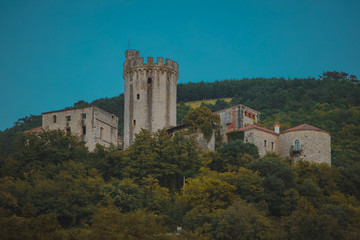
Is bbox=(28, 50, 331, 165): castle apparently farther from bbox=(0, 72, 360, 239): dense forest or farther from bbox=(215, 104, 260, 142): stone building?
bbox=(0, 72, 360, 239): dense forest

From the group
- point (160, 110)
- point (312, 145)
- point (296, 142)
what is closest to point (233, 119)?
point (160, 110)

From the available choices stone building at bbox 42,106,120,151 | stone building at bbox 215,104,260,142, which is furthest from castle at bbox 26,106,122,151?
stone building at bbox 215,104,260,142

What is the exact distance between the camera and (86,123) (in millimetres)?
63500

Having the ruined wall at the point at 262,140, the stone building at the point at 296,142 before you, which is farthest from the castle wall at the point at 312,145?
the ruined wall at the point at 262,140

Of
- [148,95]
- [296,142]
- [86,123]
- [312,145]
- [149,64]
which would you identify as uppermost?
[149,64]

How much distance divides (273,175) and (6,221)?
24710mm

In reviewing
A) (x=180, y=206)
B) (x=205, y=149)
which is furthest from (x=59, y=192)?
(x=205, y=149)

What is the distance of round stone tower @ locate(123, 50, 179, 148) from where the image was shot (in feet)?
208

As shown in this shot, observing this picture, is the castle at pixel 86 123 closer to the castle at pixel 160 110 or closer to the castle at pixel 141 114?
the castle at pixel 141 114

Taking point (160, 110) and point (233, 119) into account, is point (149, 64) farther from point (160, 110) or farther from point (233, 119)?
point (233, 119)

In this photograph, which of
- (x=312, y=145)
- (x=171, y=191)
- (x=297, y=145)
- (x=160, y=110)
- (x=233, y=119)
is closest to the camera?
(x=171, y=191)

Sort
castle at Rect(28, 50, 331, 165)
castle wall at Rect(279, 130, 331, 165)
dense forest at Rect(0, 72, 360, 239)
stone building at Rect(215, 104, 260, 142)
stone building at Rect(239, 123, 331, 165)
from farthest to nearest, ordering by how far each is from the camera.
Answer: stone building at Rect(215, 104, 260, 142), castle at Rect(28, 50, 331, 165), stone building at Rect(239, 123, 331, 165), castle wall at Rect(279, 130, 331, 165), dense forest at Rect(0, 72, 360, 239)

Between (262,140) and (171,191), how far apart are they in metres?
11.9

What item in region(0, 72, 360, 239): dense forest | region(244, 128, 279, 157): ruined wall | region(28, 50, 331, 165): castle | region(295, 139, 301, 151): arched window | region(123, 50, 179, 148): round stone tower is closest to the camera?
region(0, 72, 360, 239): dense forest
